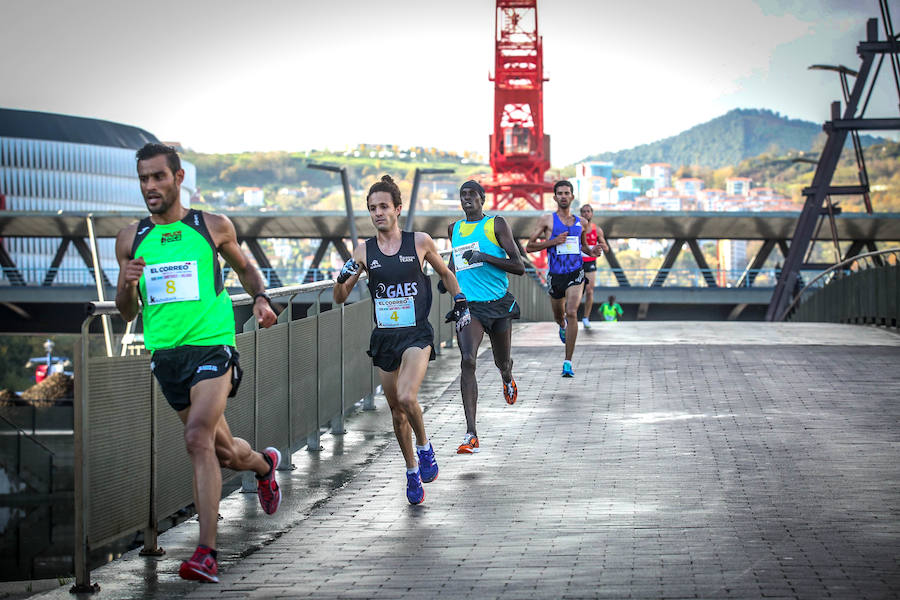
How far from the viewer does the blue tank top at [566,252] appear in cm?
1478

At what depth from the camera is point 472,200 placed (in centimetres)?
1037

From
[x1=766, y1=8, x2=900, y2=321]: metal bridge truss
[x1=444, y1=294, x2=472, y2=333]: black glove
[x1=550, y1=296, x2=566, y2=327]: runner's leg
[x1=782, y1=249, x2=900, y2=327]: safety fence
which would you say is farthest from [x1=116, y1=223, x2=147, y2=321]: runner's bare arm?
[x1=766, y1=8, x2=900, y2=321]: metal bridge truss

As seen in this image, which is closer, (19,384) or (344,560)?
(344,560)

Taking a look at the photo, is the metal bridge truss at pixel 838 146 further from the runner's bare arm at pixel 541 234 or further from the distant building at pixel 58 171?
the distant building at pixel 58 171

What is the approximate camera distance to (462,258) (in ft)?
35.1

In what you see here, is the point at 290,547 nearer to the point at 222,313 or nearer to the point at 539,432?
the point at 222,313

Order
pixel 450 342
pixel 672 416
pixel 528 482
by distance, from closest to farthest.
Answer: pixel 528 482
pixel 672 416
pixel 450 342

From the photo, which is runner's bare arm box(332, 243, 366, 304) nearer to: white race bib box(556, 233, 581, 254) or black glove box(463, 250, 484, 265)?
black glove box(463, 250, 484, 265)

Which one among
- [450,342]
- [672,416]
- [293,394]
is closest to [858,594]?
[293,394]

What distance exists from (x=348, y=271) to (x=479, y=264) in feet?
9.28

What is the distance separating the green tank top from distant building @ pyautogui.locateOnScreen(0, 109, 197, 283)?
12723 cm

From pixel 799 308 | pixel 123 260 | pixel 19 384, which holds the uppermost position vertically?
pixel 123 260

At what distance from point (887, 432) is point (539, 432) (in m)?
3.06

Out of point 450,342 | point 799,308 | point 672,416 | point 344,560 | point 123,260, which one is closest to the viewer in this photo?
point 123,260
